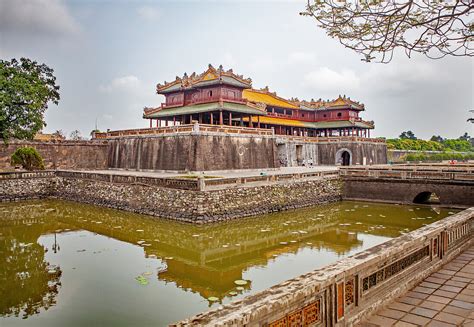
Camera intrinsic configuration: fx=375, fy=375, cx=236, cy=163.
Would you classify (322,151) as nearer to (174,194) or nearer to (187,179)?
(174,194)

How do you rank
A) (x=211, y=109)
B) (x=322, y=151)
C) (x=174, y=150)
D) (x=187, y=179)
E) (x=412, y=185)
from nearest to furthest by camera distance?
(x=187, y=179) → (x=412, y=185) → (x=174, y=150) → (x=211, y=109) → (x=322, y=151)

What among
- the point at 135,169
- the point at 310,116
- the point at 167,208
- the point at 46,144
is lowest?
the point at 167,208

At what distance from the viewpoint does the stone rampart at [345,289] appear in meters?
3.29

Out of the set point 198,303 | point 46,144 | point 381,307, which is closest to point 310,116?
point 46,144

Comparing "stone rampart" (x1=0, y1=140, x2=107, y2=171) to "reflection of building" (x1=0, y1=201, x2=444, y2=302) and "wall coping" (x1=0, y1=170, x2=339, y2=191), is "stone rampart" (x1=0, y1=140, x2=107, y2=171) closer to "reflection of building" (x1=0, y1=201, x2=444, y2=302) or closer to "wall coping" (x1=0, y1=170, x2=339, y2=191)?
"wall coping" (x1=0, y1=170, x2=339, y2=191)

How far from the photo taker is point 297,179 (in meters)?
21.8

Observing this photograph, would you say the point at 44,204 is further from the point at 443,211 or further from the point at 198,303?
the point at 443,211

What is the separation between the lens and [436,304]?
4.88 metres

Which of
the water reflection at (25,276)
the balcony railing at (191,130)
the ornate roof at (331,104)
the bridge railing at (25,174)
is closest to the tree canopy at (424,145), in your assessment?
the ornate roof at (331,104)

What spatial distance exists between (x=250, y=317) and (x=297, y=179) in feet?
62.1

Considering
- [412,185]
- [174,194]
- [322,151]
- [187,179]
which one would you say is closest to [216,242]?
[187,179]

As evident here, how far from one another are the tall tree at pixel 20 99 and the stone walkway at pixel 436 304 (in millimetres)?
24460

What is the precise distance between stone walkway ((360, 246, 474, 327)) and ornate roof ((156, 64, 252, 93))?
24.9 m

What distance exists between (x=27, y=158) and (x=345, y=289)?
2789cm
